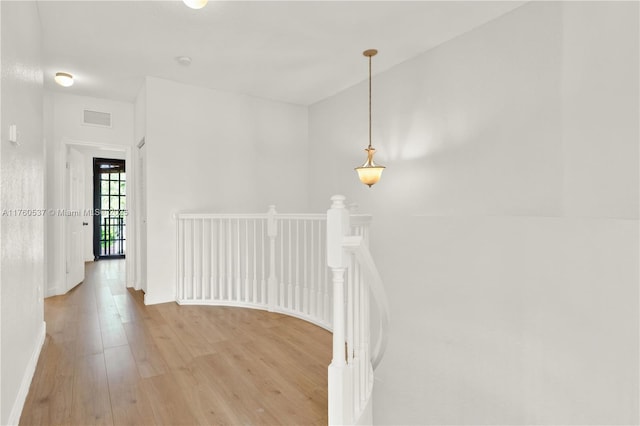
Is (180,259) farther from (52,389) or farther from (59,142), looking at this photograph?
(59,142)

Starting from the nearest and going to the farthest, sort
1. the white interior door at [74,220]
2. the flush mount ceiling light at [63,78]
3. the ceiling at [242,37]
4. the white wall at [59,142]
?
the ceiling at [242,37], the flush mount ceiling light at [63,78], the white wall at [59,142], the white interior door at [74,220]

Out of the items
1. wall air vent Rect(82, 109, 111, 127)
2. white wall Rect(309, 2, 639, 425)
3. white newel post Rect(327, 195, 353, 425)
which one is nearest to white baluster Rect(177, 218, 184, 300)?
wall air vent Rect(82, 109, 111, 127)

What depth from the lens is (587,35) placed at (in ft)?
→ 7.98

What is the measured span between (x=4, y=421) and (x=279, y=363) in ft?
4.90

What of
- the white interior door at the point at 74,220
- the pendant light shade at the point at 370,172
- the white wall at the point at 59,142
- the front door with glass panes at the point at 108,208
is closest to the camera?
the pendant light shade at the point at 370,172

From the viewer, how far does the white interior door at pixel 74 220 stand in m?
4.84

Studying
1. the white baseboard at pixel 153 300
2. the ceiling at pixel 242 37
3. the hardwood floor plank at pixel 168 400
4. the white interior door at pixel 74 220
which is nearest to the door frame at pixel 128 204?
the white interior door at pixel 74 220

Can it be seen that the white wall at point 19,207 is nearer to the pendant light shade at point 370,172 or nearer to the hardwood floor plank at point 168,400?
the hardwood floor plank at point 168,400

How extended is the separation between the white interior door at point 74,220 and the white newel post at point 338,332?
15.0ft

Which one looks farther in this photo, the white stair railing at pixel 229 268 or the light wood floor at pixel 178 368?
the white stair railing at pixel 229 268

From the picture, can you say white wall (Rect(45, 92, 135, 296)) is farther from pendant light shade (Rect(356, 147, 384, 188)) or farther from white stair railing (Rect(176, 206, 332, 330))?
pendant light shade (Rect(356, 147, 384, 188))

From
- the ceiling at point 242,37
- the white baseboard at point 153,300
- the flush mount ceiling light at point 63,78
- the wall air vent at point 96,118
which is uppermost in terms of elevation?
the ceiling at point 242,37

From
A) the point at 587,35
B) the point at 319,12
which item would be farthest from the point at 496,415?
the point at 319,12

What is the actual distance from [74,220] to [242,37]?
386 centimetres
